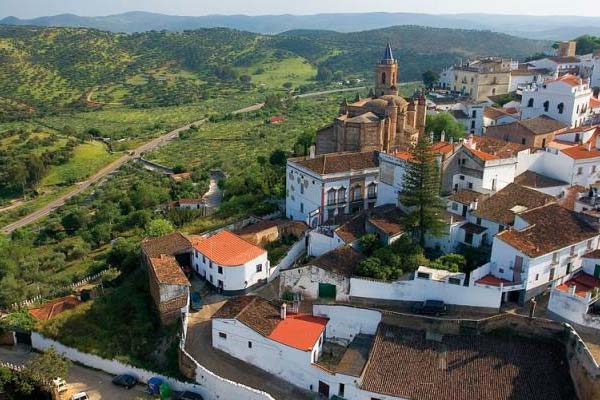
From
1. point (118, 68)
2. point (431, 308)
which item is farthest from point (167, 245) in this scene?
point (118, 68)

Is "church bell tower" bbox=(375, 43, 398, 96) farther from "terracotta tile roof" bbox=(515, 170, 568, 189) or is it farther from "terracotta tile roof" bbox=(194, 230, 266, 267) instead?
"terracotta tile roof" bbox=(194, 230, 266, 267)

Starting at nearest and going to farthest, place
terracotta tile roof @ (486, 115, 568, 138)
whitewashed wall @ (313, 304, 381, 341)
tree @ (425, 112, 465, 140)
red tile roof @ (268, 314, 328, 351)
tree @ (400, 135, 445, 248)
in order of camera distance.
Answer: red tile roof @ (268, 314, 328, 351) < whitewashed wall @ (313, 304, 381, 341) < tree @ (400, 135, 445, 248) < terracotta tile roof @ (486, 115, 568, 138) < tree @ (425, 112, 465, 140)

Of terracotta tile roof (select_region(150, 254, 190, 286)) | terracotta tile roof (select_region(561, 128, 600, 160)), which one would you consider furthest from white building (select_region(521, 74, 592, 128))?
terracotta tile roof (select_region(150, 254, 190, 286))

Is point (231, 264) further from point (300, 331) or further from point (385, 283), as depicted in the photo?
point (385, 283)

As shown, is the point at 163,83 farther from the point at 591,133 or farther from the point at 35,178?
the point at 591,133

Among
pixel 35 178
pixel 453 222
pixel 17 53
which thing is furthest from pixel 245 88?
pixel 453 222
